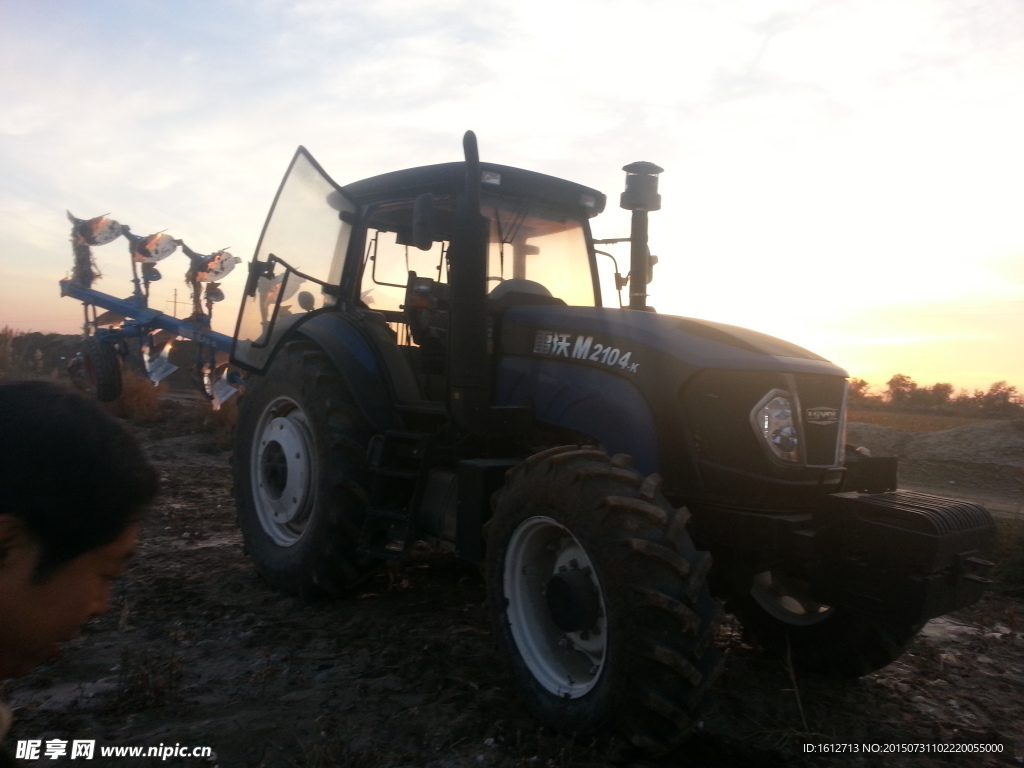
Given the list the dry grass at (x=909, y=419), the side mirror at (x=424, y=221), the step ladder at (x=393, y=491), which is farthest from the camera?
the dry grass at (x=909, y=419)

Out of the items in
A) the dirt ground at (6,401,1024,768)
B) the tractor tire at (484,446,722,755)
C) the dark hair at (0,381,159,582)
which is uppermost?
the dark hair at (0,381,159,582)

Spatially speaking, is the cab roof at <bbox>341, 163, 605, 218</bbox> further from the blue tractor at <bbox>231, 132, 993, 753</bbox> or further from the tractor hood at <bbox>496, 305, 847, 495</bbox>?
the tractor hood at <bbox>496, 305, 847, 495</bbox>

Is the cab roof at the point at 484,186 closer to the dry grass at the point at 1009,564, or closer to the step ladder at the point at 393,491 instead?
the step ladder at the point at 393,491

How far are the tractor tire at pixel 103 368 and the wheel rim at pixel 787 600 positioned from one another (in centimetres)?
1026

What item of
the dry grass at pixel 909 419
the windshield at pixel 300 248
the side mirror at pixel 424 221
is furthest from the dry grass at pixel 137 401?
the dry grass at pixel 909 419

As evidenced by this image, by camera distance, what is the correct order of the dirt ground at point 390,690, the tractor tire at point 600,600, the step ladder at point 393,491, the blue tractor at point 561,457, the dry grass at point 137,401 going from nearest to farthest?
the tractor tire at point 600,600
the blue tractor at point 561,457
the dirt ground at point 390,690
the step ladder at point 393,491
the dry grass at point 137,401

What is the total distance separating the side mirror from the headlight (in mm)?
1745

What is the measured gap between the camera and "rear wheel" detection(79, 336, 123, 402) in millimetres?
11484

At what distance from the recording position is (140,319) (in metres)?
11.9

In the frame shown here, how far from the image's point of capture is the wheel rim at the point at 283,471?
16.1ft

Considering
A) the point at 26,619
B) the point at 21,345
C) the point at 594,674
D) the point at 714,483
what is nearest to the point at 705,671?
the point at 594,674

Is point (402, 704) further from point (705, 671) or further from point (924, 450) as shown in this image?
point (924, 450)

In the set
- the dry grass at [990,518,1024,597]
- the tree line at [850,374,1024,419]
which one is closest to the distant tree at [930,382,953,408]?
the tree line at [850,374,1024,419]

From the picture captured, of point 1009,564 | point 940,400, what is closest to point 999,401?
point 940,400
